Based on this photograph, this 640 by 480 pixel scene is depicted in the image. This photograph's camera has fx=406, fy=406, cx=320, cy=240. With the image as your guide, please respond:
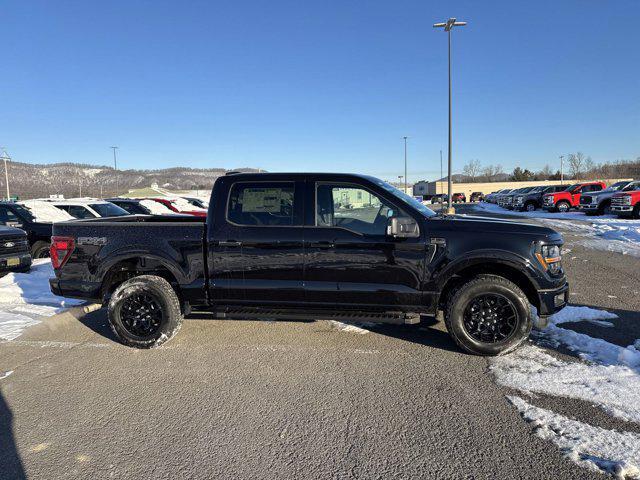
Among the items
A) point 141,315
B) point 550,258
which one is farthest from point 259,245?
point 550,258

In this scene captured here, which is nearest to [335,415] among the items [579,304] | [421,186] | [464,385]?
[464,385]

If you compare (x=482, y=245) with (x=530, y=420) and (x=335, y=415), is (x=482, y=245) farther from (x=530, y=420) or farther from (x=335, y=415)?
(x=335, y=415)

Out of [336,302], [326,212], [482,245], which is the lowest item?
[336,302]

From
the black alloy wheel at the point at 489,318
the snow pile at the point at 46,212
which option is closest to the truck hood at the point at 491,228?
the black alloy wheel at the point at 489,318

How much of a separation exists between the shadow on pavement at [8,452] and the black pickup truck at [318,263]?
1.50m

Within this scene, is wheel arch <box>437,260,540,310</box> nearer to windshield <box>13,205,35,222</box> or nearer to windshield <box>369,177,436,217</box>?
windshield <box>369,177,436,217</box>

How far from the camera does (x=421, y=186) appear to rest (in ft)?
258

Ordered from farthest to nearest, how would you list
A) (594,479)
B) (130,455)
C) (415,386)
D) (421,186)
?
(421,186) → (415,386) → (130,455) → (594,479)

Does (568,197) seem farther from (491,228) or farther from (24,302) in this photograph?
(24,302)

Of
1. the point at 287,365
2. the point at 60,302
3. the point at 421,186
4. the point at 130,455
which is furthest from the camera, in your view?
the point at 421,186

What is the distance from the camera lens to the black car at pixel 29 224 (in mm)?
A: 9812

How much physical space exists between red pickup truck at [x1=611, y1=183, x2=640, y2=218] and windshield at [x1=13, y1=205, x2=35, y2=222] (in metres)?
23.7

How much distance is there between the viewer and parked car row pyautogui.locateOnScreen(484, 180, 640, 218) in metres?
19.6

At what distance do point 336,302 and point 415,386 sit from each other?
1.22 meters
